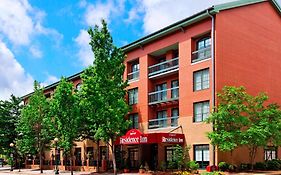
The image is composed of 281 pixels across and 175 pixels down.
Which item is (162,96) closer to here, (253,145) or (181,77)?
(181,77)

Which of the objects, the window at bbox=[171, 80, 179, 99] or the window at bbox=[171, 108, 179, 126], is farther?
the window at bbox=[171, 80, 179, 99]

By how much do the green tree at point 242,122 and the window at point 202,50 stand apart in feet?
13.5

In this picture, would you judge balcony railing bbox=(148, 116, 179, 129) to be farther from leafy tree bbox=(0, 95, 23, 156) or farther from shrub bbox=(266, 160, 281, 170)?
leafy tree bbox=(0, 95, 23, 156)

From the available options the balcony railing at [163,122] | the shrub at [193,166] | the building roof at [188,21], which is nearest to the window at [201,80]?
the balcony railing at [163,122]

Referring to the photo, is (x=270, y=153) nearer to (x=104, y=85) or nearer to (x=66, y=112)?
(x=104, y=85)

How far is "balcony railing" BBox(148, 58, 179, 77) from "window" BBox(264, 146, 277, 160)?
1151cm

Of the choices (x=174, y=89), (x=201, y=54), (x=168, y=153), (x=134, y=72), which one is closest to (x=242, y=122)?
(x=201, y=54)

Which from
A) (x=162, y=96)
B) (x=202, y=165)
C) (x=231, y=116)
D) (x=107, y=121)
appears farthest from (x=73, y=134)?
(x=231, y=116)

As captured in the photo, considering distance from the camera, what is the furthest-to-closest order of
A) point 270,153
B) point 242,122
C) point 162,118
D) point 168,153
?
point 162,118
point 168,153
point 270,153
point 242,122

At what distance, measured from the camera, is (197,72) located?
34.1 metres

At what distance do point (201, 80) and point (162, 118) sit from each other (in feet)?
23.8

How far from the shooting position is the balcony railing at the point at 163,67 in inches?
1480

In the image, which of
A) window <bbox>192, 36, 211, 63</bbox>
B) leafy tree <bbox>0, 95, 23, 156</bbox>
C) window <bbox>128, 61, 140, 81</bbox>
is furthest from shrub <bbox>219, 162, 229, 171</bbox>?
leafy tree <bbox>0, 95, 23, 156</bbox>

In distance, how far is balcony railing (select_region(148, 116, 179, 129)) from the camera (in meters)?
36.8
